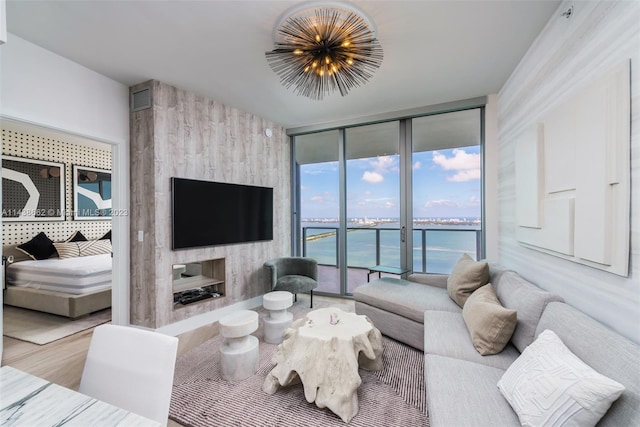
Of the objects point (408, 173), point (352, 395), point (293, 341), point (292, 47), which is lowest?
point (352, 395)

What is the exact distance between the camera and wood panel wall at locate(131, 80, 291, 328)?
3.05m

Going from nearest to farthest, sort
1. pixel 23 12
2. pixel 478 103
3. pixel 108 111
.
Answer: pixel 23 12 < pixel 108 111 < pixel 478 103

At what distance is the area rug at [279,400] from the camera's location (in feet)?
5.92

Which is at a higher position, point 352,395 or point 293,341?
point 293,341

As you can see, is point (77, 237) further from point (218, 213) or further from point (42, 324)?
point (218, 213)

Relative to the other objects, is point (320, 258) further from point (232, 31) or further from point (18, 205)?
point (18, 205)

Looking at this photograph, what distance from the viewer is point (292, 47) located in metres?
2.26

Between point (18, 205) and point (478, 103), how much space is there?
23.3 ft

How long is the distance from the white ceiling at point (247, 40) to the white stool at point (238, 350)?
→ 2344 millimetres

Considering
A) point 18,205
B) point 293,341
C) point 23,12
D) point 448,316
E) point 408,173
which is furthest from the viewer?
point 18,205

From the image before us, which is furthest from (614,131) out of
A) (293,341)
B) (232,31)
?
(232,31)

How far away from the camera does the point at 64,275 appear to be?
3686mm

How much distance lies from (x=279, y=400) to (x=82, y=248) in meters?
4.84

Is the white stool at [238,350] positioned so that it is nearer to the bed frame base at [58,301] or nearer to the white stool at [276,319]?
the white stool at [276,319]
